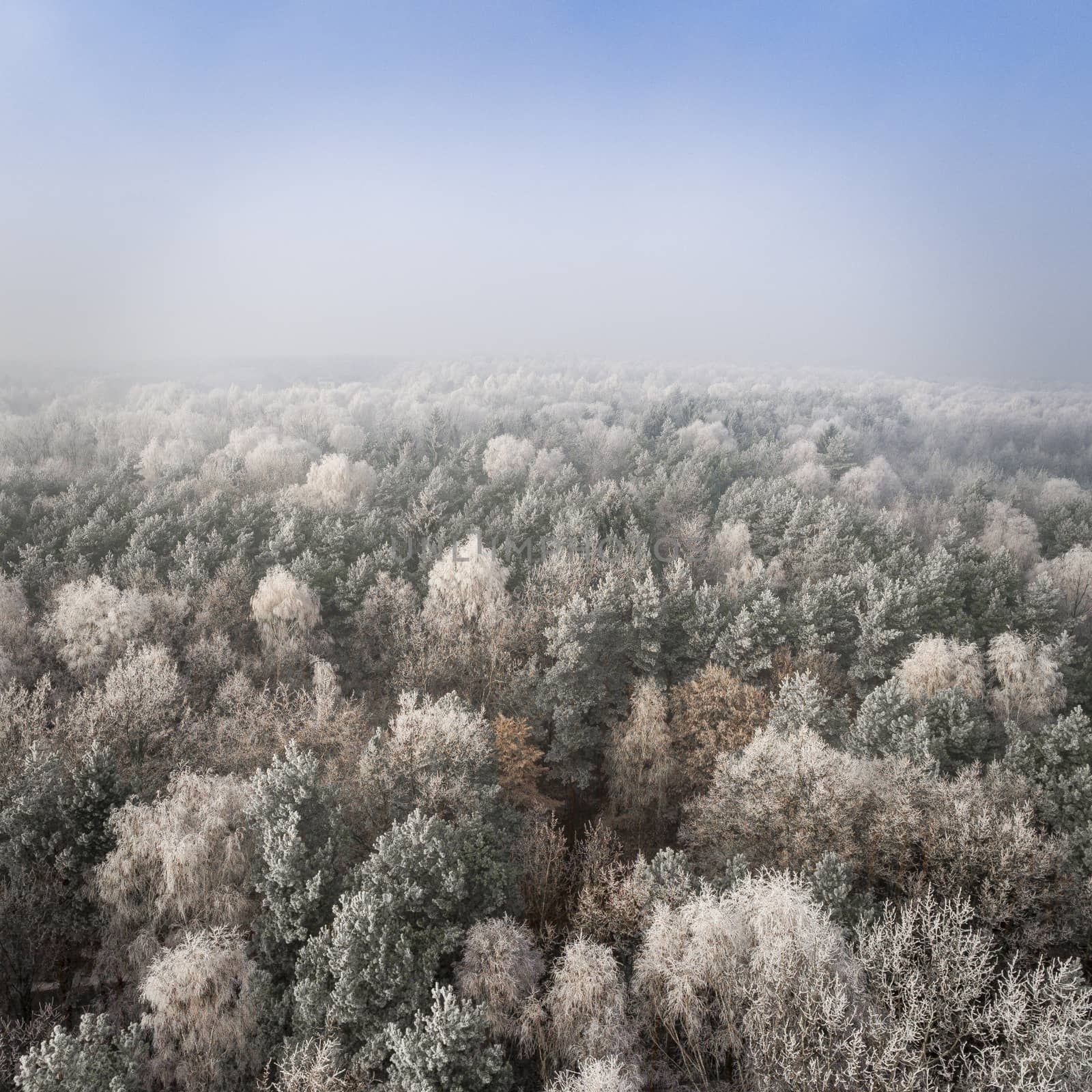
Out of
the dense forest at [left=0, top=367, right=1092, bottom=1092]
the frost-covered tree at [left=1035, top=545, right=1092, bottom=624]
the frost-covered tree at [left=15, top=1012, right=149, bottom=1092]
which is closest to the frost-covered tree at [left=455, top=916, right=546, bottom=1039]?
the dense forest at [left=0, top=367, right=1092, bottom=1092]

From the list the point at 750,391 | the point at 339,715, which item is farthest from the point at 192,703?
the point at 750,391

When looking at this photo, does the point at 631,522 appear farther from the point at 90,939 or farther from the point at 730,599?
the point at 90,939

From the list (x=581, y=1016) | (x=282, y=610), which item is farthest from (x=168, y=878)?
(x=282, y=610)

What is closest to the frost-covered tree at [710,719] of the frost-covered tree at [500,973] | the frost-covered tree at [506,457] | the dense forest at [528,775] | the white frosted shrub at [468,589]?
the dense forest at [528,775]

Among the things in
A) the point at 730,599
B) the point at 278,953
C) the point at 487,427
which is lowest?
the point at 278,953

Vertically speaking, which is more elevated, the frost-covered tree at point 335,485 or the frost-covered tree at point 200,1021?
the frost-covered tree at point 335,485

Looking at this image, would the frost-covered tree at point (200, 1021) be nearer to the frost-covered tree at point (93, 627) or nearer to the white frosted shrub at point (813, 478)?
the frost-covered tree at point (93, 627)

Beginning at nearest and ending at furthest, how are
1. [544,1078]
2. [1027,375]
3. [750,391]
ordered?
[544,1078] < [750,391] < [1027,375]
